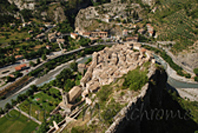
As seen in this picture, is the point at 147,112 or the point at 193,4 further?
the point at 193,4

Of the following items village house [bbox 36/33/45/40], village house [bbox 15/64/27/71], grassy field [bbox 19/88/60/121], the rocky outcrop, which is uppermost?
village house [bbox 36/33/45/40]

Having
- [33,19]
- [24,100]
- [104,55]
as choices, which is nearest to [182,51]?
[104,55]

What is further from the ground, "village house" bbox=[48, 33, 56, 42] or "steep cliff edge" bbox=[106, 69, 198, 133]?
"village house" bbox=[48, 33, 56, 42]

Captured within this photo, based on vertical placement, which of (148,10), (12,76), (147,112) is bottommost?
(12,76)

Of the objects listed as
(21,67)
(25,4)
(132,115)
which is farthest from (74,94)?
(25,4)

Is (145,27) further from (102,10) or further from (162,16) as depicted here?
(102,10)

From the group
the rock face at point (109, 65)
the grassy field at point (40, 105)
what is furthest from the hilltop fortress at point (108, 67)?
the grassy field at point (40, 105)

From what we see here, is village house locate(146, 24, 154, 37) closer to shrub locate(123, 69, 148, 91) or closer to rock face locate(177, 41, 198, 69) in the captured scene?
rock face locate(177, 41, 198, 69)

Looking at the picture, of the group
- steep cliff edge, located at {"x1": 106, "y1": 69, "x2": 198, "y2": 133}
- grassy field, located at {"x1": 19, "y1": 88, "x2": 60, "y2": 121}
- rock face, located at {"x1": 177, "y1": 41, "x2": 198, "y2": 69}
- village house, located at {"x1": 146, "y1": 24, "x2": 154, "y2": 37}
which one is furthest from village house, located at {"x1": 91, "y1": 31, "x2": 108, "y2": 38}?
steep cliff edge, located at {"x1": 106, "y1": 69, "x2": 198, "y2": 133}
